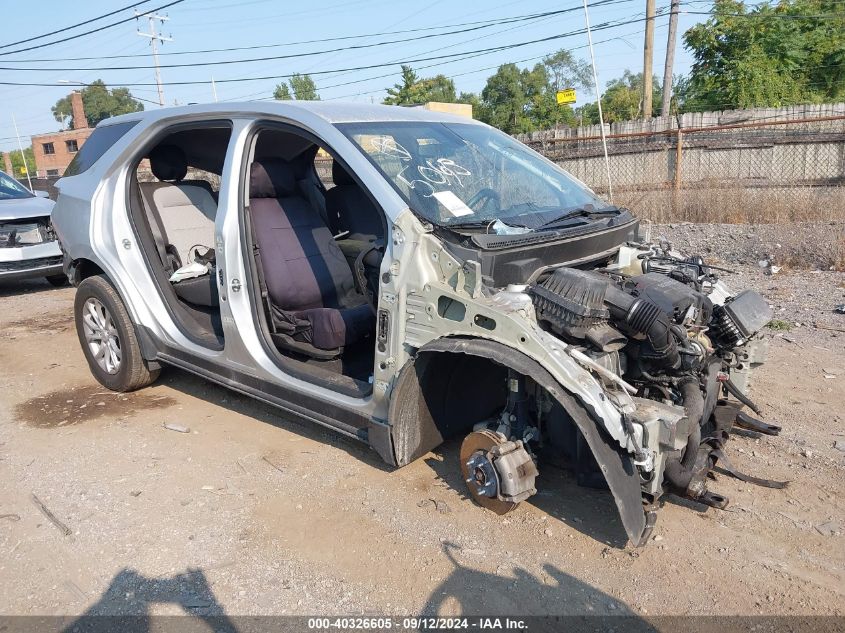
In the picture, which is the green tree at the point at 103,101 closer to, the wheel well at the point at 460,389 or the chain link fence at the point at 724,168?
the chain link fence at the point at 724,168

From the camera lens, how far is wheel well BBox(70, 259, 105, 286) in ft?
16.9

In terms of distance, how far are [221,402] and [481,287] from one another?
2797mm

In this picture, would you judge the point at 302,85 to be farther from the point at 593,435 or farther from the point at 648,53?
the point at 593,435

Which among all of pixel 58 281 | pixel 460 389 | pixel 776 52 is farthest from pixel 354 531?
pixel 776 52

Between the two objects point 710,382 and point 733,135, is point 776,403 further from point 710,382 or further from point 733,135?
point 733,135

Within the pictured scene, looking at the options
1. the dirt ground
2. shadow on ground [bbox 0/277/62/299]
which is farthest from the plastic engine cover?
shadow on ground [bbox 0/277/62/299]

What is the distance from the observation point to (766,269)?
28.1 ft

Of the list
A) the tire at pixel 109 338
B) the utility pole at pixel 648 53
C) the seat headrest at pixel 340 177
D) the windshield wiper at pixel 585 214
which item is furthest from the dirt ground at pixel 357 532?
the utility pole at pixel 648 53

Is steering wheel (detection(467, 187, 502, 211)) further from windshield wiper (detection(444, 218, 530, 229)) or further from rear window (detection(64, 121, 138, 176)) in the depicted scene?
rear window (detection(64, 121, 138, 176))

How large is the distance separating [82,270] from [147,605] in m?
3.36

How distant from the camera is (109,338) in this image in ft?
16.7

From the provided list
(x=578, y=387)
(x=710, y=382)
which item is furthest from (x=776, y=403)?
(x=578, y=387)

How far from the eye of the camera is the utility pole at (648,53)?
19.1 meters

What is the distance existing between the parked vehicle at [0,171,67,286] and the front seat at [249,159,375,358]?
6.18 m
